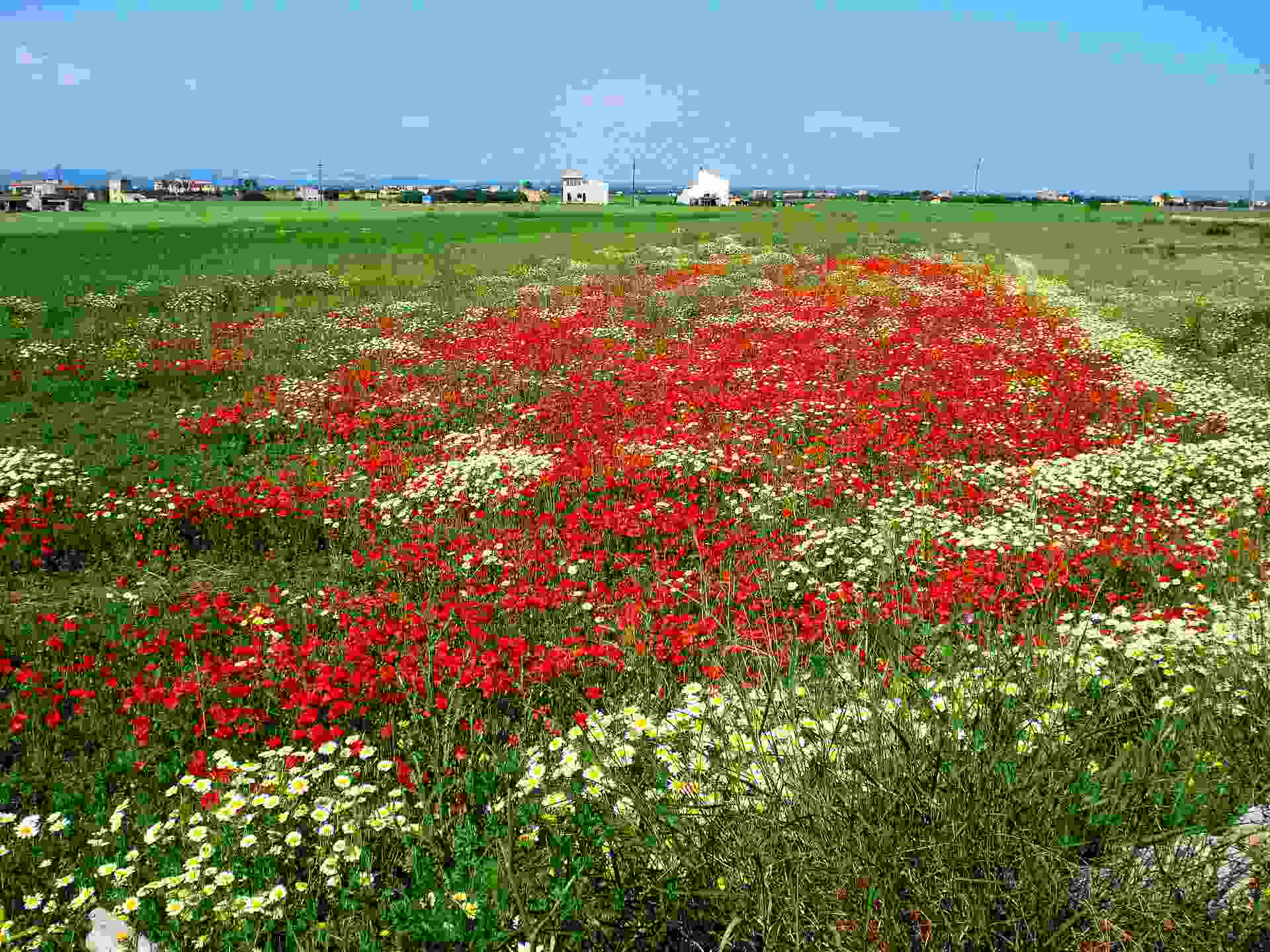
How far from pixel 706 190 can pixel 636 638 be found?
18444 cm

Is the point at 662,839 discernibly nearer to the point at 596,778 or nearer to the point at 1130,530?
the point at 596,778

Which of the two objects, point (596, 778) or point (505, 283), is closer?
point (596, 778)

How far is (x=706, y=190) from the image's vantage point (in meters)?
177

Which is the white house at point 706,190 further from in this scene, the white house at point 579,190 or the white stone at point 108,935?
the white stone at point 108,935

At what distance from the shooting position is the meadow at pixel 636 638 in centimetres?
308

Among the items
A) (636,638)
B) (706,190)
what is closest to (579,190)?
(706,190)

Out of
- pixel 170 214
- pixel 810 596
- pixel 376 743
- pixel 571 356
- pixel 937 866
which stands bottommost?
pixel 376 743

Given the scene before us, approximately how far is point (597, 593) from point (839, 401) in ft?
27.8

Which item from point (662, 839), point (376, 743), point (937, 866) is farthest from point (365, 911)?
point (937, 866)

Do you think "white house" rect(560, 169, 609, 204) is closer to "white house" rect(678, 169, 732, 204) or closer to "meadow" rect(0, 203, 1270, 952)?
"white house" rect(678, 169, 732, 204)

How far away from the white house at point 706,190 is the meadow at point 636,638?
513ft

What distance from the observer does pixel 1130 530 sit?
28.5 feet

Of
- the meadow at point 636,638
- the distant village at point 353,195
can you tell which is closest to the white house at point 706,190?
the distant village at point 353,195

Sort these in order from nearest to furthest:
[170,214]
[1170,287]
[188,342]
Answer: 1. [188,342]
2. [1170,287]
3. [170,214]
